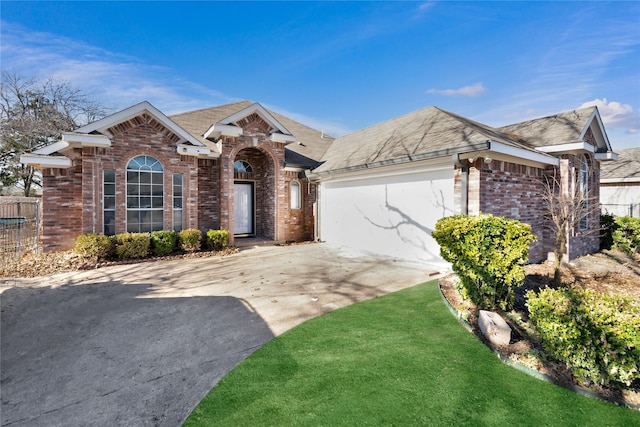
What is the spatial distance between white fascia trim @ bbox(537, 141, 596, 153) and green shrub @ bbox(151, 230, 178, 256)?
1307 cm

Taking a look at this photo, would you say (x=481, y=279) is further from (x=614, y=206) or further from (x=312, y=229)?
(x=614, y=206)

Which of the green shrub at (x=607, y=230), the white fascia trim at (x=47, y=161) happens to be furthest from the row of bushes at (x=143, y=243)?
the green shrub at (x=607, y=230)

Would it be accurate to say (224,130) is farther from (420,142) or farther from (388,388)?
(388,388)

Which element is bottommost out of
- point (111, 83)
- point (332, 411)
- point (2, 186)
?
point (332, 411)

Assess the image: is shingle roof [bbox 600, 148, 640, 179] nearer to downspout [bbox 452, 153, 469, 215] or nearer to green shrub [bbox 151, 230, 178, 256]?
downspout [bbox 452, 153, 469, 215]

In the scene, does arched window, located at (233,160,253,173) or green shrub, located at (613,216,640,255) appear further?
arched window, located at (233,160,253,173)

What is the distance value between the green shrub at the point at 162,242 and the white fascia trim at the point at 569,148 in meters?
13.1

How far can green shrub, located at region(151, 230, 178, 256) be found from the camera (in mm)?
10039

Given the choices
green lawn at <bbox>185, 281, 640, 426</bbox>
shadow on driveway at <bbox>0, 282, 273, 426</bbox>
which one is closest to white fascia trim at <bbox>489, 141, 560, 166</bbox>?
green lawn at <bbox>185, 281, 640, 426</bbox>

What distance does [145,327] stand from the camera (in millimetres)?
4734

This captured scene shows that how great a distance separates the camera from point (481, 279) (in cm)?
481

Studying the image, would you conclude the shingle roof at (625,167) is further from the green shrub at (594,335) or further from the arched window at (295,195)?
the green shrub at (594,335)

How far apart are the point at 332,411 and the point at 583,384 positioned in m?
2.71

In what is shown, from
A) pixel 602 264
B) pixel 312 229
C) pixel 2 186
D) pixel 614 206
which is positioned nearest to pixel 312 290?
pixel 312 229
